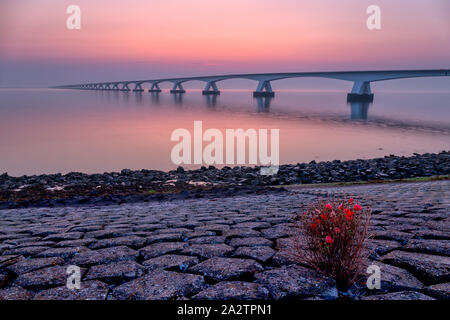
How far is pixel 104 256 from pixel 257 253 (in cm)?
150

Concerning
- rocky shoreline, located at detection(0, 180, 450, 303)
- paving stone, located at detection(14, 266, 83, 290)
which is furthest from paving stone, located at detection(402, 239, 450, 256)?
paving stone, located at detection(14, 266, 83, 290)

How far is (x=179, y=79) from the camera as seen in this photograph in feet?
407

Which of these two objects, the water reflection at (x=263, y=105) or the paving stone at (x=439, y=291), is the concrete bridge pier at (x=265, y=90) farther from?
the paving stone at (x=439, y=291)

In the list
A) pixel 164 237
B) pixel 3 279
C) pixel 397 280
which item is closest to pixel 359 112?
pixel 164 237

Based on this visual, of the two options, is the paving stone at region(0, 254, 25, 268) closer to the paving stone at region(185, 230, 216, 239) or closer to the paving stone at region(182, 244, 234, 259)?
the paving stone at region(182, 244, 234, 259)

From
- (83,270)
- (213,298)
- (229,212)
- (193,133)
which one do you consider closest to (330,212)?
(213,298)

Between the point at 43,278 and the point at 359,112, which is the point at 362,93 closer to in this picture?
the point at 359,112

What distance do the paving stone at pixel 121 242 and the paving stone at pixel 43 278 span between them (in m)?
0.74

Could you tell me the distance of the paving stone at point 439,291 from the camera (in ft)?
6.89

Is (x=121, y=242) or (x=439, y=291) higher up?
(x=439, y=291)

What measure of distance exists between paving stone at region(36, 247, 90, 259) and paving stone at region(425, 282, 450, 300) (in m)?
3.10

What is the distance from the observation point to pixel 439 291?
7.08 feet

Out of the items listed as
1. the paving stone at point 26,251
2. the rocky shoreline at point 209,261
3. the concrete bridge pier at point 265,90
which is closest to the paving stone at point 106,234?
the rocky shoreline at point 209,261

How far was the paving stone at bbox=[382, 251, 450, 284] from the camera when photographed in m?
2.42
